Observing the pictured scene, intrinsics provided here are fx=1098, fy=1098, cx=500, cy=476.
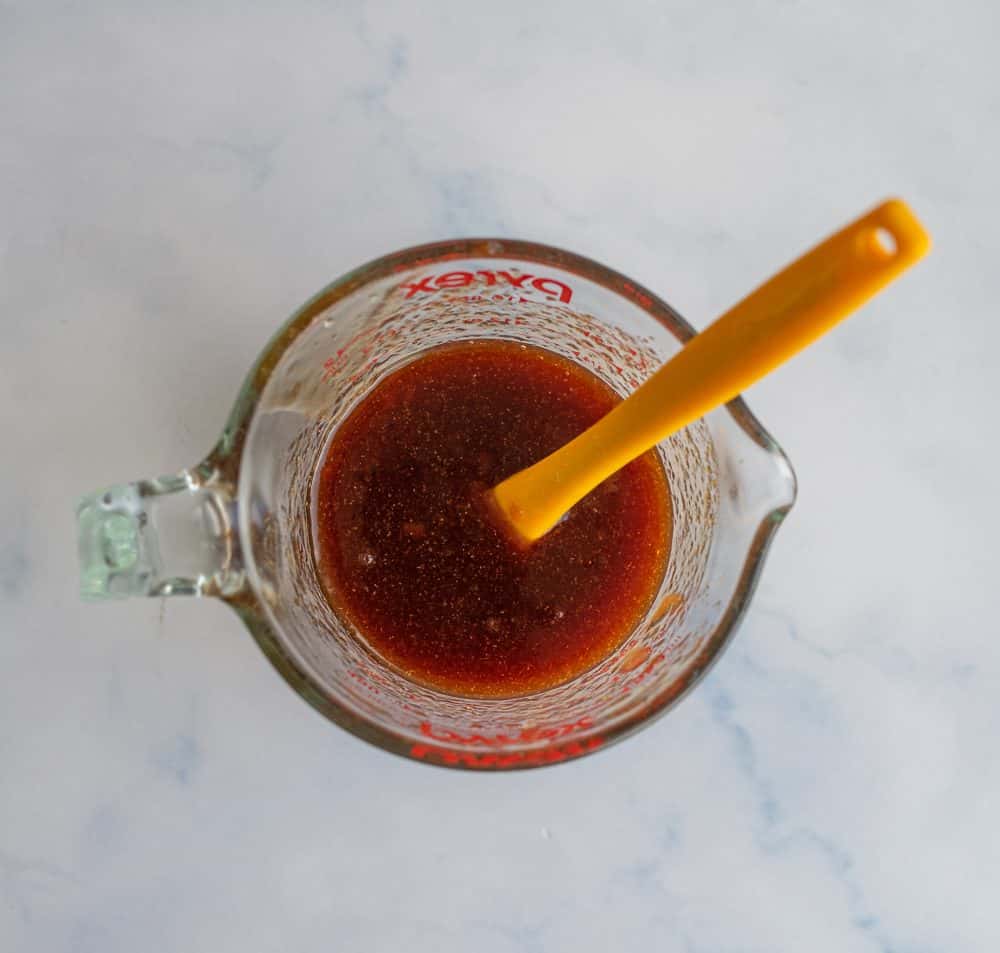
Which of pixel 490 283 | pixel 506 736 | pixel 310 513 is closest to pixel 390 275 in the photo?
pixel 490 283

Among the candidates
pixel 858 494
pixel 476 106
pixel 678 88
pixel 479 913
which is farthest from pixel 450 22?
pixel 479 913

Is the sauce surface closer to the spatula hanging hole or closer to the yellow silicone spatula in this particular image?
the yellow silicone spatula

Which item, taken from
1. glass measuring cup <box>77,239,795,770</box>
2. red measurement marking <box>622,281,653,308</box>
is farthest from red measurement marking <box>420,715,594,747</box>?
red measurement marking <box>622,281,653,308</box>

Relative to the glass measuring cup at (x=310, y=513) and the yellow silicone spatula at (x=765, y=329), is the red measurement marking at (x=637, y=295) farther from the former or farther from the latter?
the yellow silicone spatula at (x=765, y=329)

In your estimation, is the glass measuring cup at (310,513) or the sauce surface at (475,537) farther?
the sauce surface at (475,537)

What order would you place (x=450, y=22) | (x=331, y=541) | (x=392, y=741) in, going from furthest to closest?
(x=450, y=22)
(x=331, y=541)
(x=392, y=741)

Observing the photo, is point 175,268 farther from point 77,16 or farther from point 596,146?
point 596,146

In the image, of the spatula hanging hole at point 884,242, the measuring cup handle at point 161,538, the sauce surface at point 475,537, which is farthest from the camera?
the sauce surface at point 475,537

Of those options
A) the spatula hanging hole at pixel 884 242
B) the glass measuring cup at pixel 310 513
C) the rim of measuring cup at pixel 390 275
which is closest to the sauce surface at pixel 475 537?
the glass measuring cup at pixel 310 513
